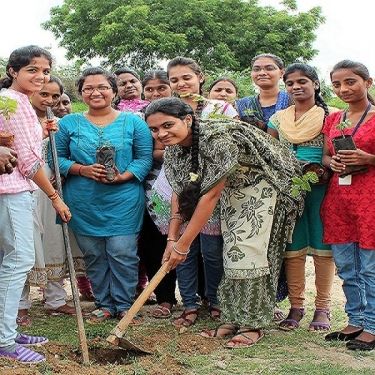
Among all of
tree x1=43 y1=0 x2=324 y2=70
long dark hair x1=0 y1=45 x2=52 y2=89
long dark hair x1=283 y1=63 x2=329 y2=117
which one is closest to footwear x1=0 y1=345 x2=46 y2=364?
long dark hair x1=0 y1=45 x2=52 y2=89

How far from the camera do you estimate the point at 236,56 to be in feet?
90.9

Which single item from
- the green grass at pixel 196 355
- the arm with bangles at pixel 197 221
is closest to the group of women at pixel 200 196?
the arm with bangles at pixel 197 221

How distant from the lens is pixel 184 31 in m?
27.5

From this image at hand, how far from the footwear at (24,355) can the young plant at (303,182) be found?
77.6 inches

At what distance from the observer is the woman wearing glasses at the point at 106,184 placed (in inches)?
185

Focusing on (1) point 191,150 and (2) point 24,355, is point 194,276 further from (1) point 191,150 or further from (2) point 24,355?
(2) point 24,355

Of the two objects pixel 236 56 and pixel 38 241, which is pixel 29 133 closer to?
pixel 38 241

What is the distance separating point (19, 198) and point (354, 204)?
7.02ft

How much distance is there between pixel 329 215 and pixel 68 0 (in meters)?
27.5

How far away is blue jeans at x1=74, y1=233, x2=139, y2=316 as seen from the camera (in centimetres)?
Result: 476

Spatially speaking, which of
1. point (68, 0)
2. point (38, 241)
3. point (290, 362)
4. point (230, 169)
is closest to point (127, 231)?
A: point (38, 241)

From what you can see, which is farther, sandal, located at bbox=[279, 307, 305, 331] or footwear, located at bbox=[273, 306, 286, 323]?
footwear, located at bbox=[273, 306, 286, 323]

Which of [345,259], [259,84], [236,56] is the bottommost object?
[345,259]

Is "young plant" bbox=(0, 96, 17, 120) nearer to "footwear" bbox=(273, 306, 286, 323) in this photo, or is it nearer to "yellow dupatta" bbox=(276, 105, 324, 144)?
"yellow dupatta" bbox=(276, 105, 324, 144)
